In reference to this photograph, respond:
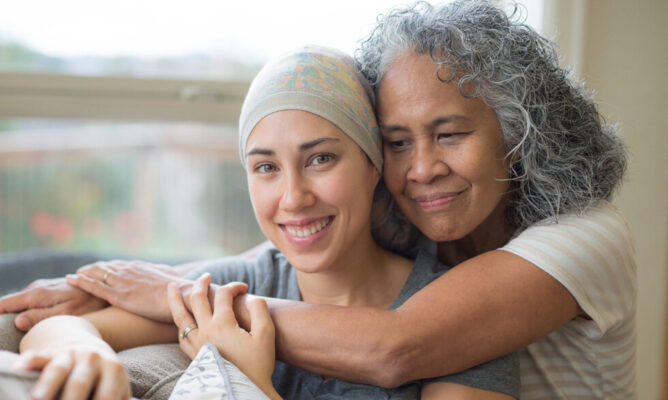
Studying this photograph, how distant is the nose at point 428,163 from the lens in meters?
1.41

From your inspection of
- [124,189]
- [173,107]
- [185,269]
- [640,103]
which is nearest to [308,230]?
[185,269]

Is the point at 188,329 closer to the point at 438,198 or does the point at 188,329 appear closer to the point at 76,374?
the point at 76,374

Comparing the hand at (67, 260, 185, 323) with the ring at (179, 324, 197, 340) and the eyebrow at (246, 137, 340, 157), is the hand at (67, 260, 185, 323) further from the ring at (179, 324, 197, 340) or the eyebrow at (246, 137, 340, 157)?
the eyebrow at (246, 137, 340, 157)

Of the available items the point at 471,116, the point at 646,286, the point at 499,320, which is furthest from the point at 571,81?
the point at 646,286

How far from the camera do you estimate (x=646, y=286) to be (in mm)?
2354

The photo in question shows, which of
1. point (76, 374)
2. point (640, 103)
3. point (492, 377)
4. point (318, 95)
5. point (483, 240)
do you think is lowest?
point (492, 377)

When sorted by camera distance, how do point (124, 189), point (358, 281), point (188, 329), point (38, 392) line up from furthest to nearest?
point (124, 189)
point (358, 281)
point (188, 329)
point (38, 392)

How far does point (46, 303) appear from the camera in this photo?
4.77 ft

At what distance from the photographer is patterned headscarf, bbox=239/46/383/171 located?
134 centimetres

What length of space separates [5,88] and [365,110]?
1.66 metres

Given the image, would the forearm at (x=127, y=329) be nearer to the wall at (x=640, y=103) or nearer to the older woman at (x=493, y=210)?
the older woman at (x=493, y=210)

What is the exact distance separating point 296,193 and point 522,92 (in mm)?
632

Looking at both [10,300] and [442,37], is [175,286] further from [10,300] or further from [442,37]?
[442,37]

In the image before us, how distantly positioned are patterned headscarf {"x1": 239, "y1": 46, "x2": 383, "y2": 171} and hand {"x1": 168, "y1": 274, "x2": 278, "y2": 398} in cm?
41
